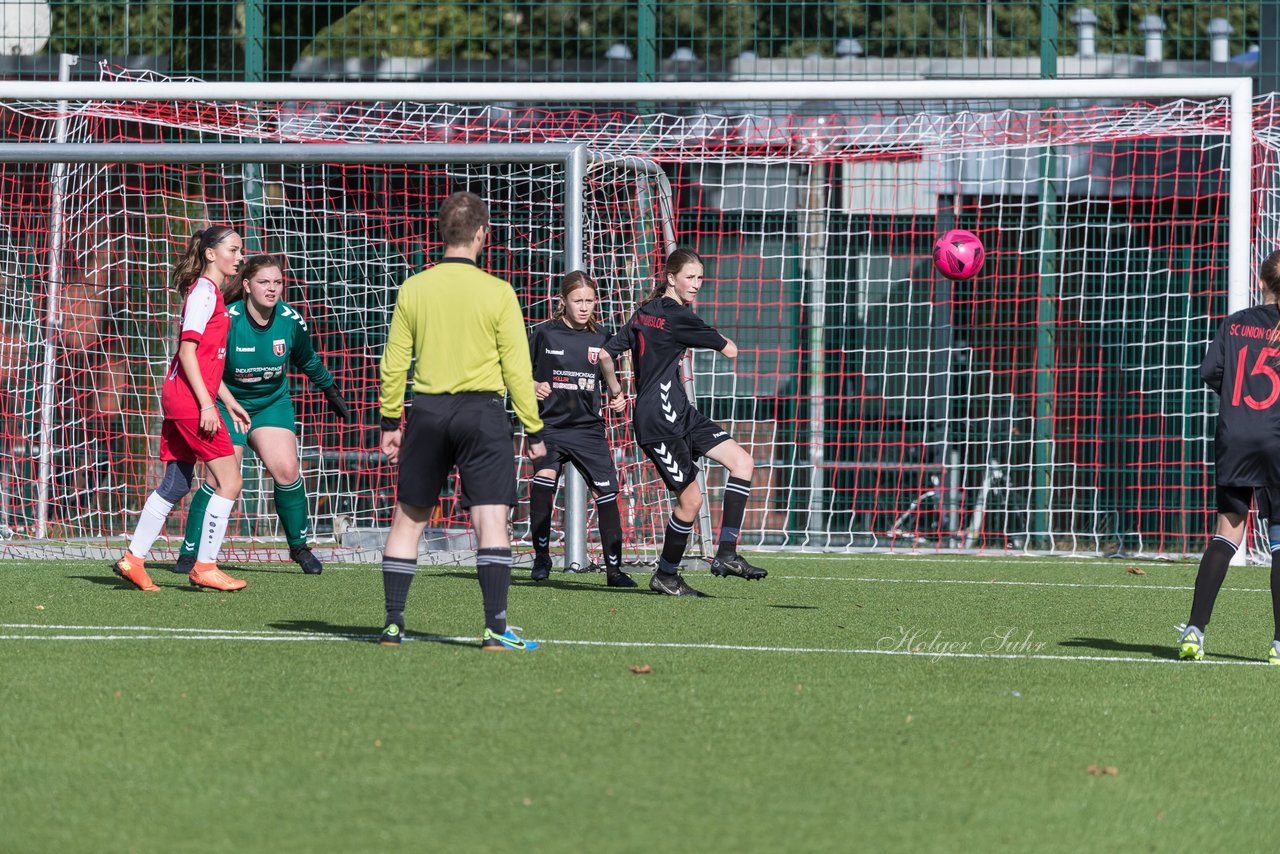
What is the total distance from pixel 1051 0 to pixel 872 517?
4601 mm

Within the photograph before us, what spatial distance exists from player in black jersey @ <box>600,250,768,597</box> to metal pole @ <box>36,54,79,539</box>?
4.94 metres

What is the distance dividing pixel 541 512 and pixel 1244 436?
4413 millimetres

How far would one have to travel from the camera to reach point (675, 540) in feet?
29.6

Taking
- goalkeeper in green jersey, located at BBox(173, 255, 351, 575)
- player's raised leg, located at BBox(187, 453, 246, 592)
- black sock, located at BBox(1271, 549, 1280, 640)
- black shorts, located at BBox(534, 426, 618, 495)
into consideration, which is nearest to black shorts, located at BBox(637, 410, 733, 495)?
black shorts, located at BBox(534, 426, 618, 495)

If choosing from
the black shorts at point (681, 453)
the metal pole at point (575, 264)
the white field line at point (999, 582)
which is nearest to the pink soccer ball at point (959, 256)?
the white field line at point (999, 582)

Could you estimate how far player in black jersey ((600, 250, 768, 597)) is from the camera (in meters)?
8.91

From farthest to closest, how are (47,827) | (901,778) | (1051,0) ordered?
(1051,0), (901,778), (47,827)

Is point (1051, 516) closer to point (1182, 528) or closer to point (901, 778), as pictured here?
point (1182, 528)

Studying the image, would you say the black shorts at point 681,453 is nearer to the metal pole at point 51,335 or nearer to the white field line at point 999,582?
the white field line at point 999,582

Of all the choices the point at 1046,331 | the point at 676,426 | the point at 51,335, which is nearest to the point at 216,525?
the point at 676,426

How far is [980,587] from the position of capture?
9992 mm

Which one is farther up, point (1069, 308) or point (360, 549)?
point (1069, 308)

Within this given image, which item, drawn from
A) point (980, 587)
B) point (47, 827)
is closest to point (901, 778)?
point (47, 827)

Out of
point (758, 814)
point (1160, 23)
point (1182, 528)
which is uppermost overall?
point (1160, 23)
